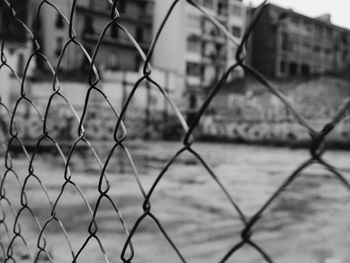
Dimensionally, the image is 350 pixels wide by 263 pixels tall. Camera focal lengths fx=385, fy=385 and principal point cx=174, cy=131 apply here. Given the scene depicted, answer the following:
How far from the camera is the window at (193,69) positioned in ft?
84.6

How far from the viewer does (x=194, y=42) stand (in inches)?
1024

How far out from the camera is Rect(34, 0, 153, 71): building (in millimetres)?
22203

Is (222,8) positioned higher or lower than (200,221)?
higher

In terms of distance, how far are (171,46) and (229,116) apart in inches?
343

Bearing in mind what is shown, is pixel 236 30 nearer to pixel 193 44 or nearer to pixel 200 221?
pixel 193 44

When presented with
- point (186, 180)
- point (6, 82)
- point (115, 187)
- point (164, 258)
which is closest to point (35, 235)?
point (164, 258)

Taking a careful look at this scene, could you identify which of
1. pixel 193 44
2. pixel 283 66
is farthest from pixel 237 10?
pixel 283 66

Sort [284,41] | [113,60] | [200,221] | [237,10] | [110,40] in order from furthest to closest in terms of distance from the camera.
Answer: [284,41]
[237,10]
[113,60]
[110,40]
[200,221]

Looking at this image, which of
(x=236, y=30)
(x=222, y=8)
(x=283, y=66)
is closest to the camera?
(x=222, y=8)

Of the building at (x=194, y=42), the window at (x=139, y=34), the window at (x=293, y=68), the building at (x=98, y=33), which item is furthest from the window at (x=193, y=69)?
the window at (x=293, y=68)

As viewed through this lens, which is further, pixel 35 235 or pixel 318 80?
pixel 318 80

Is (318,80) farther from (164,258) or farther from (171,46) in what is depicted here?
(164,258)

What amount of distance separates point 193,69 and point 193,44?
65.9 inches

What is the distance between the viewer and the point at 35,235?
101 inches
